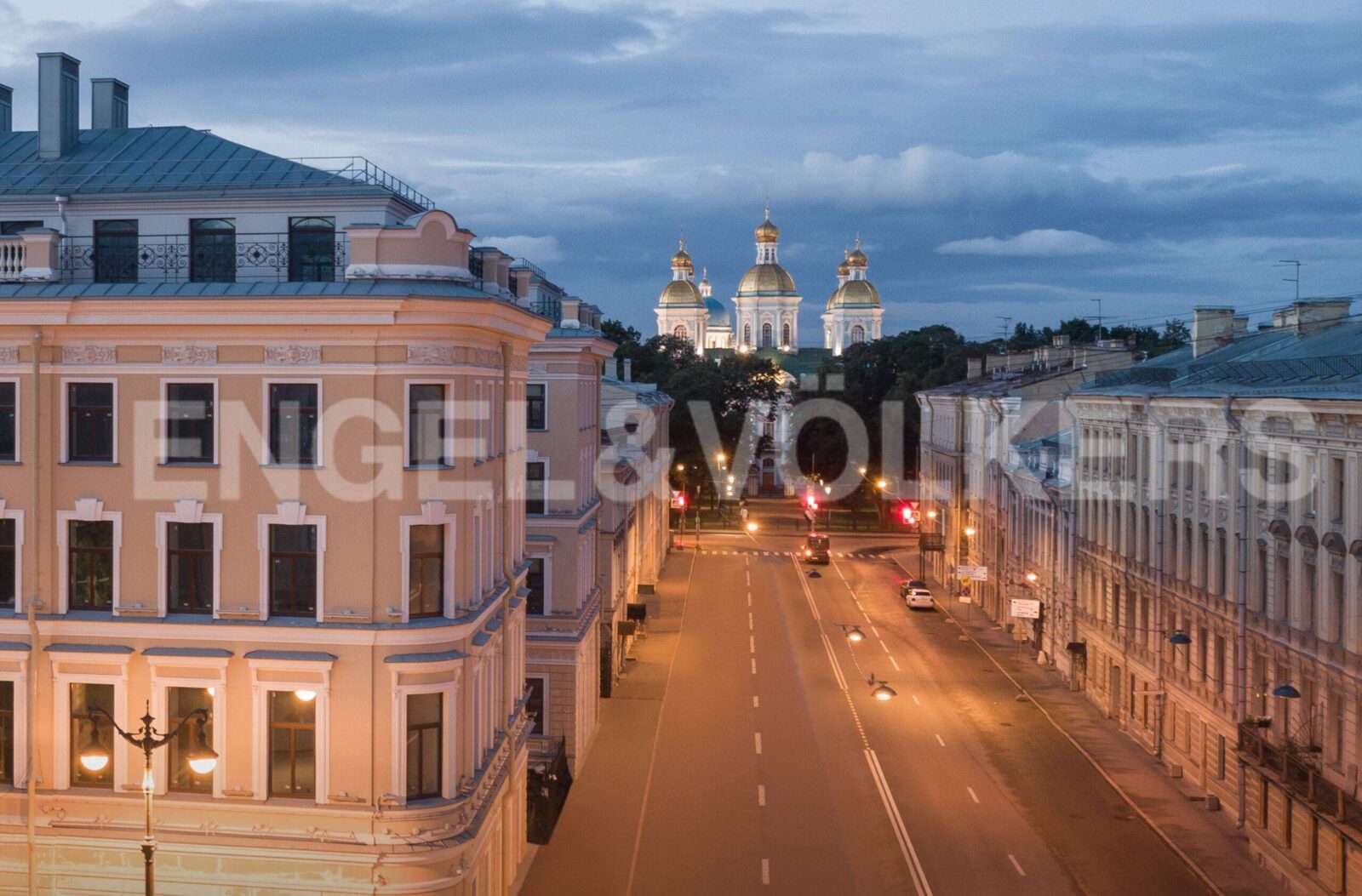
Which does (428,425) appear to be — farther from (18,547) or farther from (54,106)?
(54,106)

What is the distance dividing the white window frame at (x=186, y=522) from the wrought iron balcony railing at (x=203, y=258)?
3550 mm

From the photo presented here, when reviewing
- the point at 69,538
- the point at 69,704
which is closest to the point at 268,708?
the point at 69,704

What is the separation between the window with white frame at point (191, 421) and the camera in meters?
19.3

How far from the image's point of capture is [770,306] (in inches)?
7643

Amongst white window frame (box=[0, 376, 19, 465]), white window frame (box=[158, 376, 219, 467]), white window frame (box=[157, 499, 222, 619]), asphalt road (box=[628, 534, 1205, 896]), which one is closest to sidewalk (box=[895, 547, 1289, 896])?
asphalt road (box=[628, 534, 1205, 896])

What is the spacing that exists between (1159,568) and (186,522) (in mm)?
26927

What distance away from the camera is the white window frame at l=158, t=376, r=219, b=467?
1925cm

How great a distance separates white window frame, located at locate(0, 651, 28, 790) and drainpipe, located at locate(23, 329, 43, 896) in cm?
4

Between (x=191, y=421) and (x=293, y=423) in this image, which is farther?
(x=191, y=421)

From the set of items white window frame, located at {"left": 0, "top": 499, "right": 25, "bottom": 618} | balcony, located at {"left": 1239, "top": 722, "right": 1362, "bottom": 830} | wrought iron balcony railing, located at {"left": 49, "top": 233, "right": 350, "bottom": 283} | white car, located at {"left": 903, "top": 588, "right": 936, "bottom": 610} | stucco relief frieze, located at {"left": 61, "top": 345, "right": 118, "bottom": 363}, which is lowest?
white car, located at {"left": 903, "top": 588, "right": 936, "bottom": 610}

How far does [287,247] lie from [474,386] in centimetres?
386

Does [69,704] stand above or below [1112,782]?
above

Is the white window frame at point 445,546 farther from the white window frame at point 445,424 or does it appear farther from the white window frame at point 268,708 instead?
the white window frame at point 268,708

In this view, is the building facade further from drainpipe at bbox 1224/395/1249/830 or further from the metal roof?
drainpipe at bbox 1224/395/1249/830
